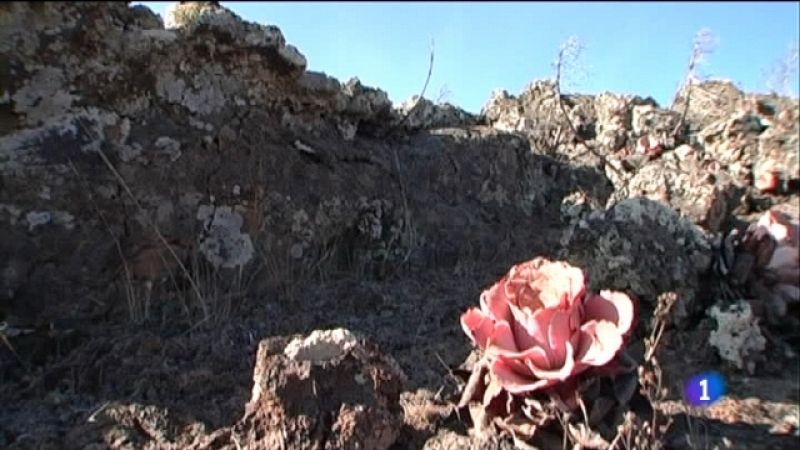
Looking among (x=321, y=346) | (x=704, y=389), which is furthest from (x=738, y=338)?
(x=321, y=346)

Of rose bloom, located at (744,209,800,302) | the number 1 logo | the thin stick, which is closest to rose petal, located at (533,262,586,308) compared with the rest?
the number 1 logo

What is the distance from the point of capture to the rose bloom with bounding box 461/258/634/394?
1.71 metres

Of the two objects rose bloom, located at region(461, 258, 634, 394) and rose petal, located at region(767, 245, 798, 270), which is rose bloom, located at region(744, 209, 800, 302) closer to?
rose petal, located at region(767, 245, 798, 270)

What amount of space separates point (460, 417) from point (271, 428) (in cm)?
46

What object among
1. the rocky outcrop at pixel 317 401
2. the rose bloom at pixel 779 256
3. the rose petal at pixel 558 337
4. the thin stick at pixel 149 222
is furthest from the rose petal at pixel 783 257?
the thin stick at pixel 149 222

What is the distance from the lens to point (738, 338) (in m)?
2.42

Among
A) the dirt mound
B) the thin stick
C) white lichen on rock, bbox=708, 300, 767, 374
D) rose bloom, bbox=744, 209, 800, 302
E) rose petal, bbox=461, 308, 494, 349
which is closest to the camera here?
rose petal, bbox=461, 308, 494, 349

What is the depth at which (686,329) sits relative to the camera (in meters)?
2.57

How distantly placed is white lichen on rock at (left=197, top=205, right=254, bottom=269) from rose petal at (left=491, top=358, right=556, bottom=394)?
4.17 ft

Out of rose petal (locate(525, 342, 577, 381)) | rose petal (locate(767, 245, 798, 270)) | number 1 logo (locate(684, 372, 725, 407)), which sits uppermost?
rose petal (locate(767, 245, 798, 270))

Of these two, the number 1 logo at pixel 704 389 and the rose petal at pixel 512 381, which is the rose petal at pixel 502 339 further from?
the number 1 logo at pixel 704 389

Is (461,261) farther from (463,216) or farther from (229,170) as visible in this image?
(229,170)

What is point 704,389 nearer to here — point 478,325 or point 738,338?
point 738,338

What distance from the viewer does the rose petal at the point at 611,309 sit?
5.69ft
